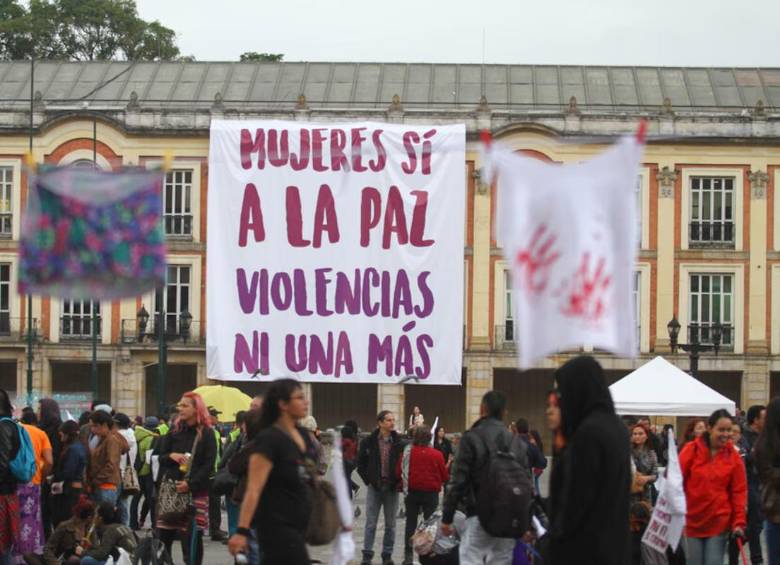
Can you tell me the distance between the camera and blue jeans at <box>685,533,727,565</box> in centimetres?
1267

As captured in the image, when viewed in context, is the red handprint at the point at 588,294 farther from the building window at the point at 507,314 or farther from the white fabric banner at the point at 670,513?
the building window at the point at 507,314

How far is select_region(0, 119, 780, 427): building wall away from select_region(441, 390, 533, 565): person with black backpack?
37921 mm

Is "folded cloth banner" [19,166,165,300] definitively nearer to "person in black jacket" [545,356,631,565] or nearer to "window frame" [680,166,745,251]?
"person in black jacket" [545,356,631,565]

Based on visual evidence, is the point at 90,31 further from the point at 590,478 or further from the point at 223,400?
the point at 590,478

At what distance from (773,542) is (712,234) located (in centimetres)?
3969

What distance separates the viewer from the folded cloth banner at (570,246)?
26.6 feet

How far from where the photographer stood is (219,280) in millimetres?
11375

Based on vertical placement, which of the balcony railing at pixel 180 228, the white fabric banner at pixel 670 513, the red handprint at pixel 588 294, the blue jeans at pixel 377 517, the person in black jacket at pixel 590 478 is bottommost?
the blue jeans at pixel 377 517

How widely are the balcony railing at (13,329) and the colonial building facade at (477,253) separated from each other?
0.05m

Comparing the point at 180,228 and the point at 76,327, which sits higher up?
the point at 180,228

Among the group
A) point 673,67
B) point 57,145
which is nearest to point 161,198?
point 57,145

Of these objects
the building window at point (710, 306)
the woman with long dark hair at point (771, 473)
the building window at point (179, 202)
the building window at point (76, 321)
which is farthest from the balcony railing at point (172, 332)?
the woman with long dark hair at point (771, 473)

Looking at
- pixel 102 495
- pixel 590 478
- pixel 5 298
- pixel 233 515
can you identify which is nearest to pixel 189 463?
pixel 102 495

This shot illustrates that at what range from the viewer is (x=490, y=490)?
1186 cm
